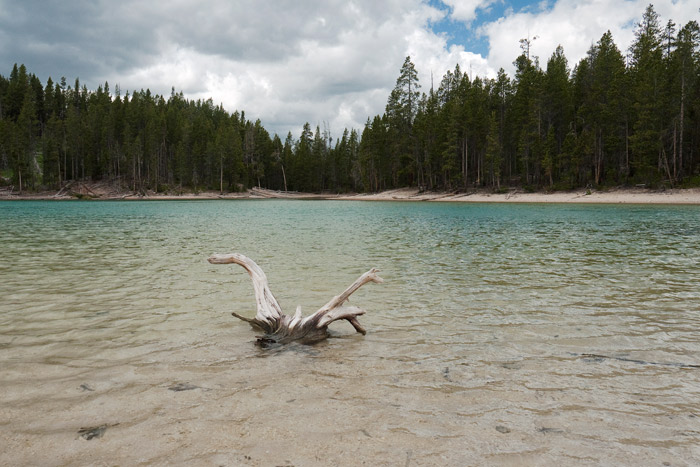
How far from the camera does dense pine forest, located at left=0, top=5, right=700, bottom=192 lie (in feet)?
165

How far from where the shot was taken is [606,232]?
1953cm

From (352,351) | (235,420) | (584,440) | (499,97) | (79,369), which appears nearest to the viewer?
(584,440)

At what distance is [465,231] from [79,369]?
19.1 m

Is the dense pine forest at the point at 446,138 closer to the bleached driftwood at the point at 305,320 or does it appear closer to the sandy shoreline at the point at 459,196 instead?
the sandy shoreline at the point at 459,196

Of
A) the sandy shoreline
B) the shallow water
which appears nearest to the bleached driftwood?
the shallow water

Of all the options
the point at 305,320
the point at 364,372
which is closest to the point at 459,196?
the point at 305,320

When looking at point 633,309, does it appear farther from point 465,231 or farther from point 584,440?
point 465,231

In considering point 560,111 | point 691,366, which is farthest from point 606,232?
point 560,111

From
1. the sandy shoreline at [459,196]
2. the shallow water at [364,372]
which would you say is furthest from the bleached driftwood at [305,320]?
the sandy shoreline at [459,196]

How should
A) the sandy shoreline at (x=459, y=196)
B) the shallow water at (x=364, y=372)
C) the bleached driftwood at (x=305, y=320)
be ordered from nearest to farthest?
the shallow water at (x=364, y=372)
the bleached driftwood at (x=305, y=320)
the sandy shoreline at (x=459, y=196)

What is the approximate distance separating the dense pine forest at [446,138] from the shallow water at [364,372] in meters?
52.3

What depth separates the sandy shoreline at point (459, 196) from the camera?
45906 millimetres

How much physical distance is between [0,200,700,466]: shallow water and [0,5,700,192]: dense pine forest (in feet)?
172

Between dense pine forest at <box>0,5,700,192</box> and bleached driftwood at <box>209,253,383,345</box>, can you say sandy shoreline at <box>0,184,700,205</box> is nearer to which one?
dense pine forest at <box>0,5,700,192</box>
